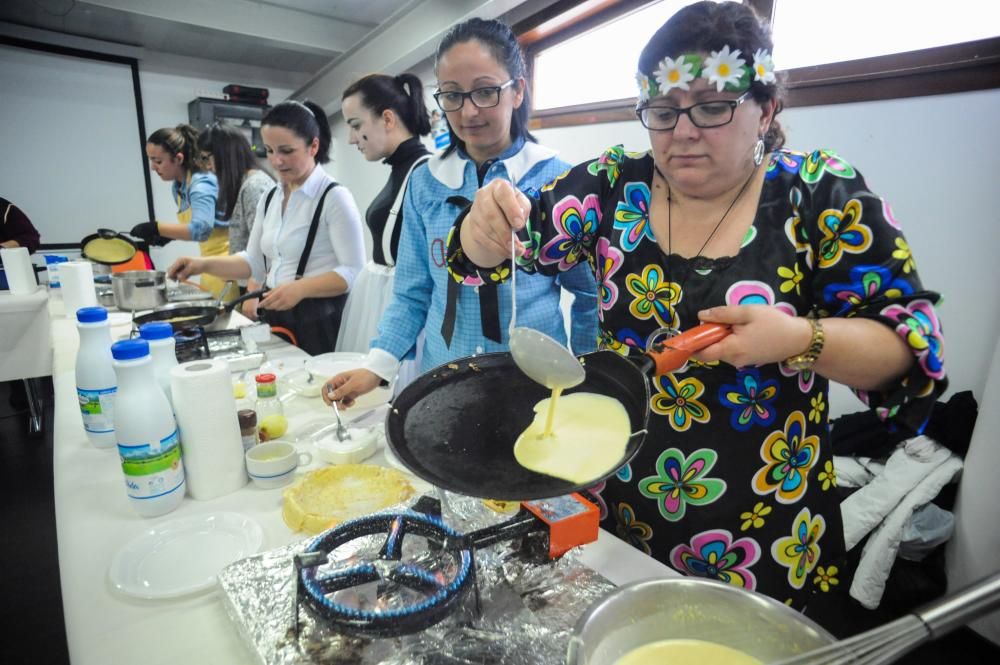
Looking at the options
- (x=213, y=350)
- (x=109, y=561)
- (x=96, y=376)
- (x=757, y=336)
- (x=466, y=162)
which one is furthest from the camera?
(x=213, y=350)

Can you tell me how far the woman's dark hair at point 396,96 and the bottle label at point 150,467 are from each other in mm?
1769

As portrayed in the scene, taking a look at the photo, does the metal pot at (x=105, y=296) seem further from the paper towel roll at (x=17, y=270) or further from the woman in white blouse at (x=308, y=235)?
the woman in white blouse at (x=308, y=235)

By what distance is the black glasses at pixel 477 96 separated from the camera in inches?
56.9

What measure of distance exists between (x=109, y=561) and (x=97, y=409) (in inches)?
21.8

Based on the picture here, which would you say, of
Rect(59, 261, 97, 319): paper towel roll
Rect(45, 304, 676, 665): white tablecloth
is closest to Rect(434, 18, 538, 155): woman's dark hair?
Rect(45, 304, 676, 665): white tablecloth

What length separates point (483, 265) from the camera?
1.22m

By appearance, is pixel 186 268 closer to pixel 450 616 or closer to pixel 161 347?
pixel 161 347

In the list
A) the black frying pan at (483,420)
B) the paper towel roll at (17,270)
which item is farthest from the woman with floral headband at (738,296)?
the paper towel roll at (17,270)

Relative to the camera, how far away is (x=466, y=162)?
161 cm

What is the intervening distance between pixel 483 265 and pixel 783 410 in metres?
0.68

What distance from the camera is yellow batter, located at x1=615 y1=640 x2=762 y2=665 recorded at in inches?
27.0

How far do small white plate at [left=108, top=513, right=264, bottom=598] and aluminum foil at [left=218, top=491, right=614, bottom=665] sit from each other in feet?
0.40

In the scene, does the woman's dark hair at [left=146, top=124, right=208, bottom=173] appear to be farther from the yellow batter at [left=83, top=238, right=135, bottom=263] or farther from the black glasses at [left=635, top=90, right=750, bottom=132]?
the black glasses at [left=635, top=90, right=750, bottom=132]

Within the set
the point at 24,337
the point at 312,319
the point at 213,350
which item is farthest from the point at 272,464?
the point at 24,337
